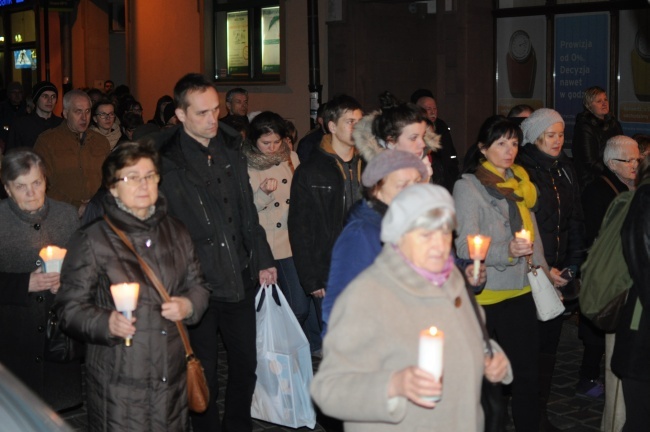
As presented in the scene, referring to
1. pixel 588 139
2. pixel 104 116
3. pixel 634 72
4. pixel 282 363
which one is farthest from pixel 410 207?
pixel 634 72

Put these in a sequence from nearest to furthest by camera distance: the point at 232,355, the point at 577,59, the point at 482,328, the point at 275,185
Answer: the point at 482,328, the point at 232,355, the point at 275,185, the point at 577,59

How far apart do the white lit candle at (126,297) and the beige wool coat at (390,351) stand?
1290 mm

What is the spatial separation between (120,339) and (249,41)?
16.5m

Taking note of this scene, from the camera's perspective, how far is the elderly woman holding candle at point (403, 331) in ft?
13.4

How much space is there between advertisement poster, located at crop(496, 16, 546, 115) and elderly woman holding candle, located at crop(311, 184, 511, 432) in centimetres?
1198

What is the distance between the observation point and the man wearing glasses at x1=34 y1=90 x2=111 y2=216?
33.1 feet

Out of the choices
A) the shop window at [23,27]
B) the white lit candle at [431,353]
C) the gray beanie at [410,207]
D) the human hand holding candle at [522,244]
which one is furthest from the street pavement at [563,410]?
the shop window at [23,27]

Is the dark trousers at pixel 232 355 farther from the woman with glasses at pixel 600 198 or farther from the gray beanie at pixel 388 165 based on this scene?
the woman with glasses at pixel 600 198

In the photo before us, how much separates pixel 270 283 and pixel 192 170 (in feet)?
3.74

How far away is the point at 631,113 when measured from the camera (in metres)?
14.5

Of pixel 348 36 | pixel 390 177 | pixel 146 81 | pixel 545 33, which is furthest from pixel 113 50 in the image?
pixel 390 177

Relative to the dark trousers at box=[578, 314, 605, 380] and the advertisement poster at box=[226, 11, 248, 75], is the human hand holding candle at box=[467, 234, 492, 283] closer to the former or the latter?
the dark trousers at box=[578, 314, 605, 380]

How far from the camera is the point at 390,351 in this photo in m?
4.09

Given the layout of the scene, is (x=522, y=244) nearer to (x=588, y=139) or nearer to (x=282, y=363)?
(x=282, y=363)
